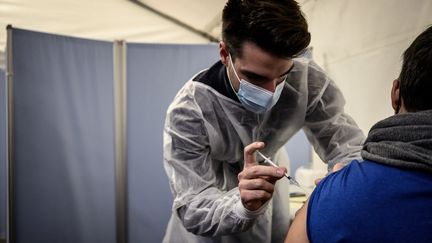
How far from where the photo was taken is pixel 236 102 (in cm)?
104

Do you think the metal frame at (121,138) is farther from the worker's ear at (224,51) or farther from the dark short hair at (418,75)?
the dark short hair at (418,75)

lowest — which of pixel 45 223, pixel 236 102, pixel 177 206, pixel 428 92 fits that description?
pixel 45 223

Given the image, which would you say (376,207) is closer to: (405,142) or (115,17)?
(405,142)

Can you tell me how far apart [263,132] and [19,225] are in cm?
160

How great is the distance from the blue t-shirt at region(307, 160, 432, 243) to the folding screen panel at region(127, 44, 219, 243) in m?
1.66

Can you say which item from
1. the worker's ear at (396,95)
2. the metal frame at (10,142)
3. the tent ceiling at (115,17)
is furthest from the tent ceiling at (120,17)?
the worker's ear at (396,95)

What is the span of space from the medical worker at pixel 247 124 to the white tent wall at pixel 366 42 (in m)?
0.41

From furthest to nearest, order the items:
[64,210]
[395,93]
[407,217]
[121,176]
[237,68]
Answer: [121,176]
[64,210]
[237,68]
[395,93]
[407,217]

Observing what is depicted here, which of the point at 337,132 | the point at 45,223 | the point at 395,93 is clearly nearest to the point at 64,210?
the point at 45,223

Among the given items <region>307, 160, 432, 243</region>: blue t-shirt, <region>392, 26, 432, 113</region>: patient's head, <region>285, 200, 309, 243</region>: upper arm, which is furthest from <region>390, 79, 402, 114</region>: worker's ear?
<region>285, 200, 309, 243</region>: upper arm

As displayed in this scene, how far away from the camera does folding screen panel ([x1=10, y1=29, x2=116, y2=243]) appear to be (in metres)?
1.88

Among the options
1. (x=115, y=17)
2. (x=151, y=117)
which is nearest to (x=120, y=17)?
(x=115, y=17)

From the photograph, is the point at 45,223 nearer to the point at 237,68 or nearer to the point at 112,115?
the point at 112,115

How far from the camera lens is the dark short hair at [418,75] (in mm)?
585
